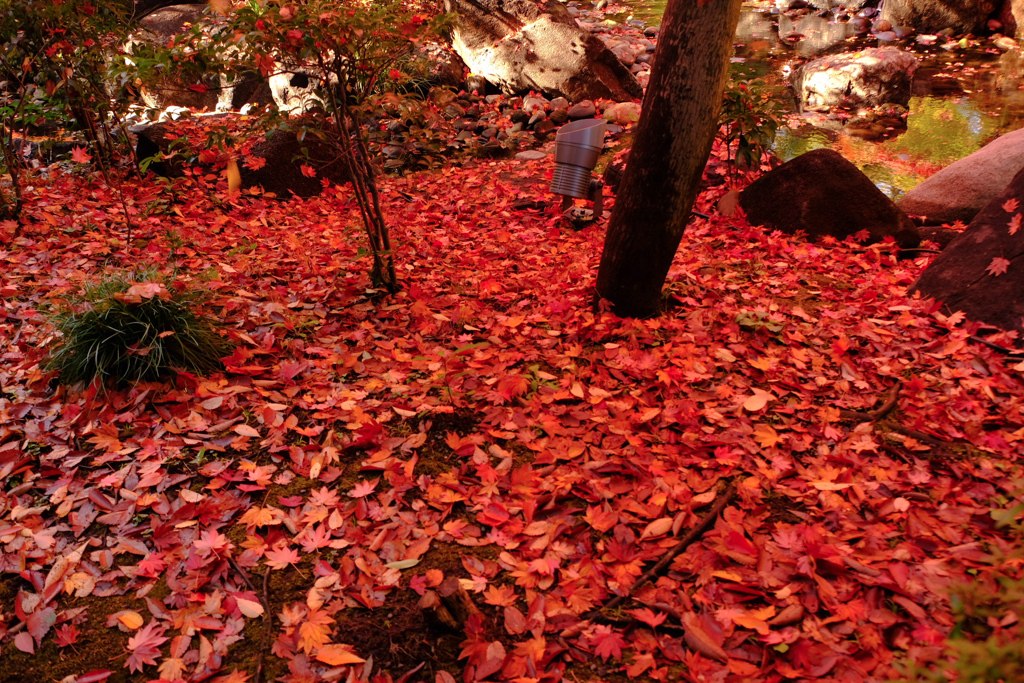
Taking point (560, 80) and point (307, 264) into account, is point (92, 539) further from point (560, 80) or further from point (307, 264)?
point (560, 80)

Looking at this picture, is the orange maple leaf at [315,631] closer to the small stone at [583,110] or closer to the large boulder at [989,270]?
the large boulder at [989,270]

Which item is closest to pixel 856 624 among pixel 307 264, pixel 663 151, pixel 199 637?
pixel 199 637

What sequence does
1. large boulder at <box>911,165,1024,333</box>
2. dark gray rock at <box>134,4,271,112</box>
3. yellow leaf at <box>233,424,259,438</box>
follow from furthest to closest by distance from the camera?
dark gray rock at <box>134,4,271,112</box>, large boulder at <box>911,165,1024,333</box>, yellow leaf at <box>233,424,259,438</box>

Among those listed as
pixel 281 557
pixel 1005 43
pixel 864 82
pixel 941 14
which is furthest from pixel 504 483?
pixel 941 14

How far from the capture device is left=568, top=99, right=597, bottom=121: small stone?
892 cm

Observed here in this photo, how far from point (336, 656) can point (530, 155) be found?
293 inches

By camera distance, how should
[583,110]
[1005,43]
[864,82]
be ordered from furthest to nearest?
[1005,43]
[864,82]
[583,110]

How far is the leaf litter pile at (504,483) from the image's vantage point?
6.43 ft

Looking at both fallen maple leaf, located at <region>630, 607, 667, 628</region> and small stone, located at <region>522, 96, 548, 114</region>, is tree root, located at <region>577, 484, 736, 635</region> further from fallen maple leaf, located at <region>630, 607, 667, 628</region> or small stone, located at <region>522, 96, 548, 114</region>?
small stone, located at <region>522, 96, 548, 114</region>

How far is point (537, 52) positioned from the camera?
9789mm

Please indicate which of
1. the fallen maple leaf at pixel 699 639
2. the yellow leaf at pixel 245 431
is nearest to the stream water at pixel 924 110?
the fallen maple leaf at pixel 699 639

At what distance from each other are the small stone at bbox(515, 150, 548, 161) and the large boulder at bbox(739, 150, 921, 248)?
11.9 ft

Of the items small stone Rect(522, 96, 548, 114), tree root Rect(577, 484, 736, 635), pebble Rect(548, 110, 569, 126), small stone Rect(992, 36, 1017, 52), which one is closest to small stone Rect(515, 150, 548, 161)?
pebble Rect(548, 110, 569, 126)

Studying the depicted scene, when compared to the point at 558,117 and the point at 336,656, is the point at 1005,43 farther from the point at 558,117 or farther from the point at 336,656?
the point at 336,656
